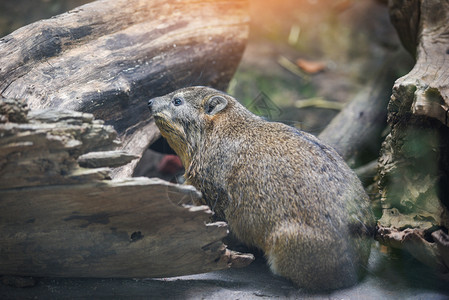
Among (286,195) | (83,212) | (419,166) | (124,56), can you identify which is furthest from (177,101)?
(419,166)

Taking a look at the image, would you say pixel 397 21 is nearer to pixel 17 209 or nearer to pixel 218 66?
pixel 218 66

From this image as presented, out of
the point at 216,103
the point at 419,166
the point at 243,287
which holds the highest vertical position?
the point at 216,103

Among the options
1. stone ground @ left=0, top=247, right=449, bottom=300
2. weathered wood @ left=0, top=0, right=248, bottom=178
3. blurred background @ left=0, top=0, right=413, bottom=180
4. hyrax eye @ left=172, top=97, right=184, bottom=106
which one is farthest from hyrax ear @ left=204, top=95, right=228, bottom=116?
blurred background @ left=0, top=0, right=413, bottom=180

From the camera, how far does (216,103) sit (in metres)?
5.04

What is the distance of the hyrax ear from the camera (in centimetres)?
500

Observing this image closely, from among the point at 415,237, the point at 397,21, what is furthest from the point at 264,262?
the point at 397,21

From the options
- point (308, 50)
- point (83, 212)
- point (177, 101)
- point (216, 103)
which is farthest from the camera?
point (308, 50)

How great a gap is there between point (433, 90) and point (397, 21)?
2975 mm

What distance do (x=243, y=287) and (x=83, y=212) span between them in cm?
168

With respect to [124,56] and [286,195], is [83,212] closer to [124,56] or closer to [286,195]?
[286,195]

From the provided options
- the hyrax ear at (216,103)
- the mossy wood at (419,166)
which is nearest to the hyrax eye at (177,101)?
the hyrax ear at (216,103)

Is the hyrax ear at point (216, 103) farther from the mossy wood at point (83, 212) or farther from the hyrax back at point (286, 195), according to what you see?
the mossy wood at point (83, 212)

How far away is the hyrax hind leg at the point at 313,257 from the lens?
3941mm

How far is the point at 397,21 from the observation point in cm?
649
